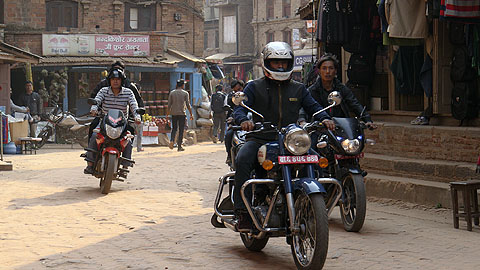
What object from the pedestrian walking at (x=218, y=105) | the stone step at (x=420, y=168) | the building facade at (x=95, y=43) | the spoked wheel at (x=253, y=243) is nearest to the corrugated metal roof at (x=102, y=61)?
the building facade at (x=95, y=43)

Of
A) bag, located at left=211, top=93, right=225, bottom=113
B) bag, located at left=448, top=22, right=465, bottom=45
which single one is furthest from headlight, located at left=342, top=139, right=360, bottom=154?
bag, located at left=211, top=93, right=225, bottom=113

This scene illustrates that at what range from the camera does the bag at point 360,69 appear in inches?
524

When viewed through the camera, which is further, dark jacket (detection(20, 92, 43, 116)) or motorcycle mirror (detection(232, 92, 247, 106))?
dark jacket (detection(20, 92, 43, 116))

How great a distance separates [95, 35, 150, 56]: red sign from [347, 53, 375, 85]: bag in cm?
1944

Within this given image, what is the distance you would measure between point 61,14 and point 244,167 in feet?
89.8

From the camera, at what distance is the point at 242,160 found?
6582mm

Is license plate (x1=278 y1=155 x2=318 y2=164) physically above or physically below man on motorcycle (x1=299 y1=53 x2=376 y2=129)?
below

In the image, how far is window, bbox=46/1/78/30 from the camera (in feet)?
106

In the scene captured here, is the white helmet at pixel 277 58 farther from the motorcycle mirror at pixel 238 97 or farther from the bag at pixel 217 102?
the bag at pixel 217 102

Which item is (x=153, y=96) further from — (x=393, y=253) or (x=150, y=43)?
(x=393, y=253)

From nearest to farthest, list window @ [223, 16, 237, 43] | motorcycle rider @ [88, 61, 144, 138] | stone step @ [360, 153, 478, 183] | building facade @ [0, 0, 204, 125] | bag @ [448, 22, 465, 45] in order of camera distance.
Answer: stone step @ [360, 153, 478, 183]
bag @ [448, 22, 465, 45]
motorcycle rider @ [88, 61, 144, 138]
building facade @ [0, 0, 204, 125]
window @ [223, 16, 237, 43]

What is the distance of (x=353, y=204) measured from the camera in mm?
8422

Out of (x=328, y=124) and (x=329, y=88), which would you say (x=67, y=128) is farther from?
(x=328, y=124)

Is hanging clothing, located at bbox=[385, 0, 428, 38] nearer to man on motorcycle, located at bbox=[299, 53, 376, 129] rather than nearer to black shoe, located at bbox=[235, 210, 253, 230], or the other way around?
man on motorcycle, located at bbox=[299, 53, 376, 129]
